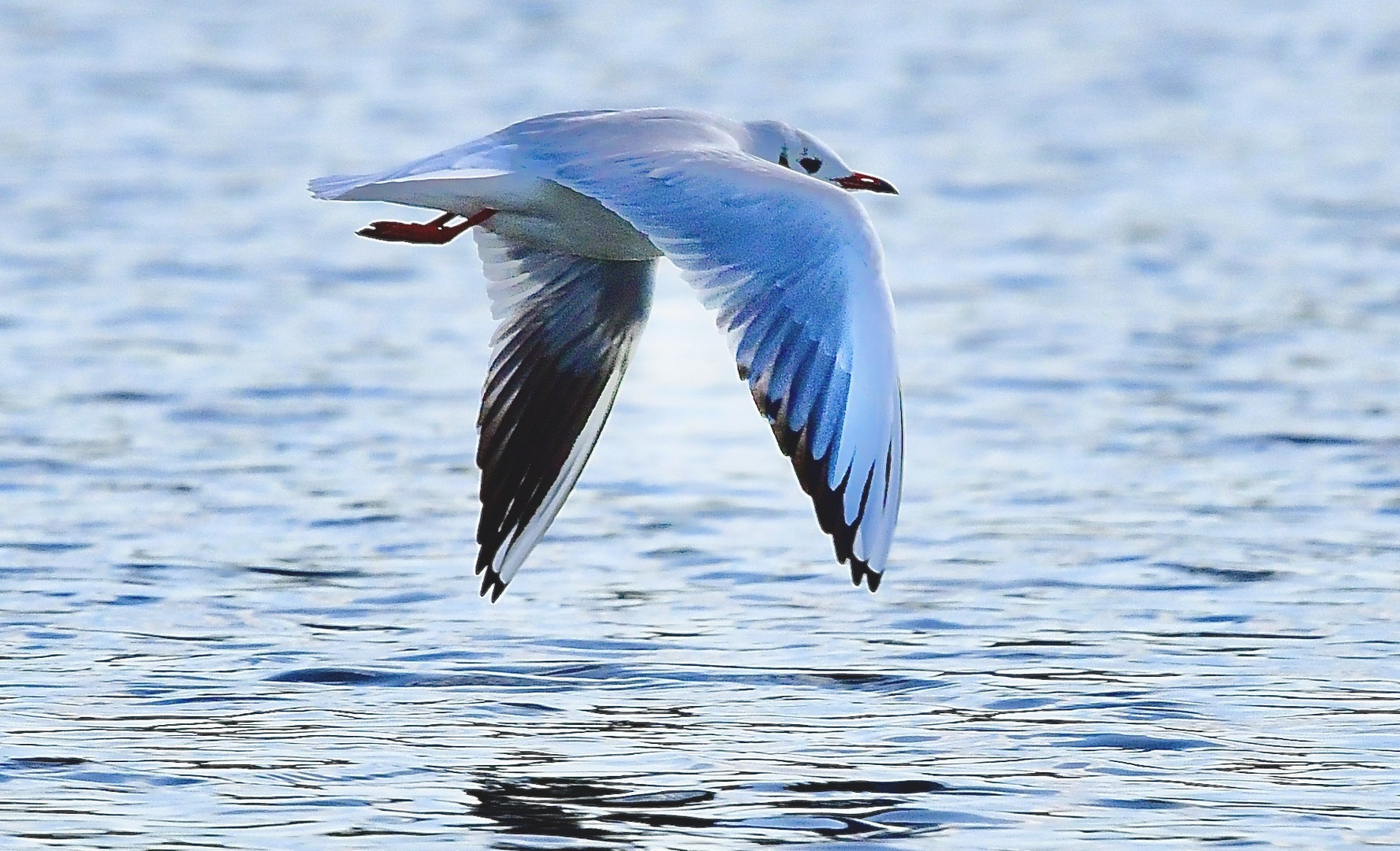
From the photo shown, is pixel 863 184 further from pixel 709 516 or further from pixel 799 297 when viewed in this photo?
pixel 709 516

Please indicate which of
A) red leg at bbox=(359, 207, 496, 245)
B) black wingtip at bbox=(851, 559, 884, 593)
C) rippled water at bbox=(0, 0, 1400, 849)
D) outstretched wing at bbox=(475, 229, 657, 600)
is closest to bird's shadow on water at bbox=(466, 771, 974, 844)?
rippled water at bbox=(0, 0, 1400, 849)

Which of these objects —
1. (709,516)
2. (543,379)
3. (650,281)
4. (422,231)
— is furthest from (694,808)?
(709,516)

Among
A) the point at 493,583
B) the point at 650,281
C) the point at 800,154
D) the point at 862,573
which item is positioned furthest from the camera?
the point at 650,281

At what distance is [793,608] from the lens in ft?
25.4

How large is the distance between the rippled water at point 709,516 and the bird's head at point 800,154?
49.2 inches

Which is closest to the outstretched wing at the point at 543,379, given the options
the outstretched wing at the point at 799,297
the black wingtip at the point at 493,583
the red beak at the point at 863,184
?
the black wingtip at the point at 493,583

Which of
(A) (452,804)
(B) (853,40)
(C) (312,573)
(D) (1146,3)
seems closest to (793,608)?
(C) (312,573)

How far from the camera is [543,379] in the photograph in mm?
7668

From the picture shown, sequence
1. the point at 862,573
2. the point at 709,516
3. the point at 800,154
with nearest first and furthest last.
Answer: the point at 862,573, the point at 800,154, the point at 709,516

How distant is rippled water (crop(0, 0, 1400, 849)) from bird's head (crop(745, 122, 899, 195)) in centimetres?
125

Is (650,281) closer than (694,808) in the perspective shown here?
No

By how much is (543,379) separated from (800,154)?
3.22ft

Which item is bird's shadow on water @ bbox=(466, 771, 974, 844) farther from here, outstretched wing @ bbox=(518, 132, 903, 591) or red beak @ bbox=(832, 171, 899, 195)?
red beak @ bbox=(832, 171, 899, 195)

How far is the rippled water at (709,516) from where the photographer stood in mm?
6059
